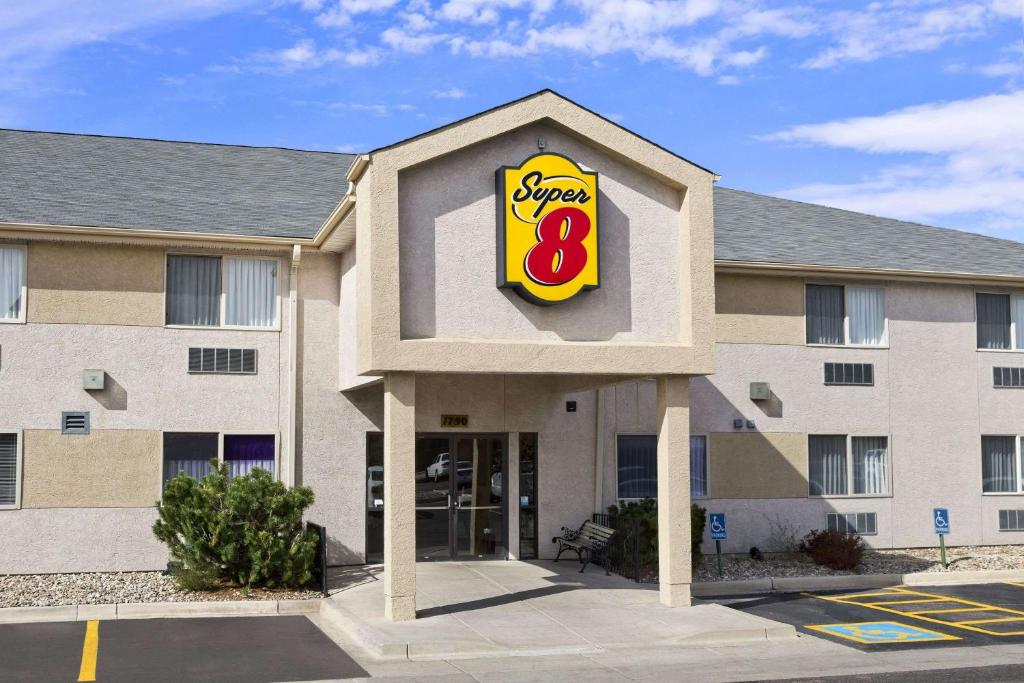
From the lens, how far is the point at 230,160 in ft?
77.8

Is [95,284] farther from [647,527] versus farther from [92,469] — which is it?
[647,527]

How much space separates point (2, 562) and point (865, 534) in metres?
16.0

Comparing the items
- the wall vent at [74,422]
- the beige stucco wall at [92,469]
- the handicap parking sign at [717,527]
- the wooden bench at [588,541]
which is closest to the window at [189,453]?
the beige stucco wall at [92,469]

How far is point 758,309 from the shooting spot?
72.4ft

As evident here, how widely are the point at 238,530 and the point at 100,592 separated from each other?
89.5 inches

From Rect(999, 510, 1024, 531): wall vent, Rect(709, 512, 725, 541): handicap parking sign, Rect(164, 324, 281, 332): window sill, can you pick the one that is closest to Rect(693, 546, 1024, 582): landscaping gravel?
Rect(999, 510, 1024, 531): wall vent

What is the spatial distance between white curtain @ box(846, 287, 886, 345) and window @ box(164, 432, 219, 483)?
12807 millimetres

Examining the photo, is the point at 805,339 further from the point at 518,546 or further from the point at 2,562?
the point at 2,562

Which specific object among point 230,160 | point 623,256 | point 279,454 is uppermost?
point 230,160

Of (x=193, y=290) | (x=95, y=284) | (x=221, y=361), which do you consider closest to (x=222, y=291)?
(x=193, y=290)

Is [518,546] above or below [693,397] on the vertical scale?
below

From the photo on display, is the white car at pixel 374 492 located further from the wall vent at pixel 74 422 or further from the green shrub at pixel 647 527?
the wall vent at pixel 74 422

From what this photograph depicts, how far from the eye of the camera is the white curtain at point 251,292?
19500mm

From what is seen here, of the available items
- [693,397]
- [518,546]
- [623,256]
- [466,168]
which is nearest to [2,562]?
[518,546]
